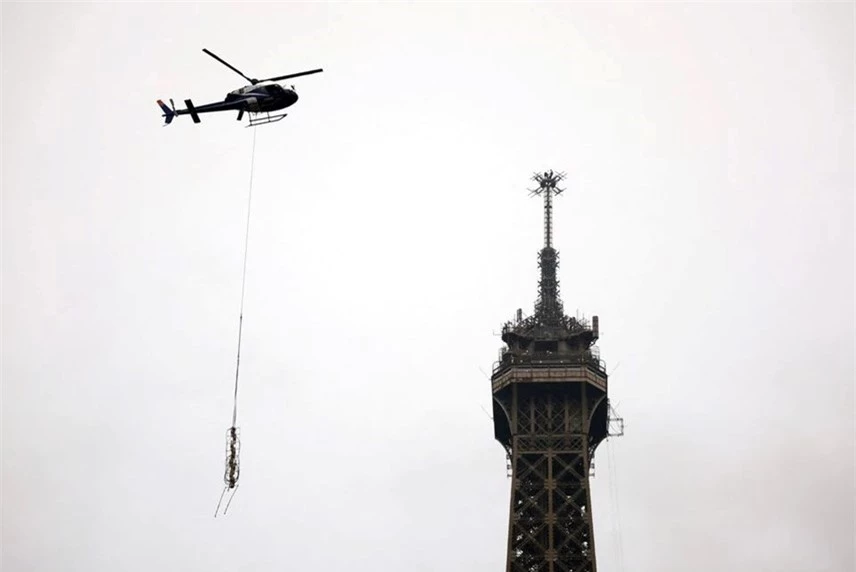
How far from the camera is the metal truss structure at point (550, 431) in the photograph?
16862 cm

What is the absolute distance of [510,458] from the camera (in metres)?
177

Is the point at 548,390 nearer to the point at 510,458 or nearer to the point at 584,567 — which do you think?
the point at 510,458

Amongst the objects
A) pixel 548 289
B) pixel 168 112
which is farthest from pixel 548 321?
pixel 168 112

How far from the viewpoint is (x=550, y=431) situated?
572 ft

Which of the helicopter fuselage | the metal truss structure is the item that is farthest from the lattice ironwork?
the helicopter fuselage

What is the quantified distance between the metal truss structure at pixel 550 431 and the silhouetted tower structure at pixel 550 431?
11 centimetres

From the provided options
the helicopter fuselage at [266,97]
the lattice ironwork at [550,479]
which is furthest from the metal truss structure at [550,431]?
the helicopter fuselage at [266,97]

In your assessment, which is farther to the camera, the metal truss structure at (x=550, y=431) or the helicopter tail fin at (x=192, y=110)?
the metal truss structure at (x=550, y=431)

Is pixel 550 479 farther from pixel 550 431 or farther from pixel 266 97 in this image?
pixel 266 97

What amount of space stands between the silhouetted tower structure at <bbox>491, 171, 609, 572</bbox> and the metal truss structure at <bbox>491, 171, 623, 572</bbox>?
4.3 inches

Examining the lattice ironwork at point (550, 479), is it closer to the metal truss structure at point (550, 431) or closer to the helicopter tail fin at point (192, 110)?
the metal truss structure at point (550, 431)

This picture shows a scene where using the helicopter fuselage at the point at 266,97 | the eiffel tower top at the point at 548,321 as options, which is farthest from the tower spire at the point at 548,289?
the helicopter fuselage at the point at 266,97

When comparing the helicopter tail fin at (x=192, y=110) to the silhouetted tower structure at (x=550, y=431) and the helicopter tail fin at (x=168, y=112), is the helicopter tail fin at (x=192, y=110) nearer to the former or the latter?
the helicopter tail fin at (x=168, y=112)

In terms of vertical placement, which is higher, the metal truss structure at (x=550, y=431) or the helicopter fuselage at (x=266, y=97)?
the helicopter fuselage at (x=266, y=97)
